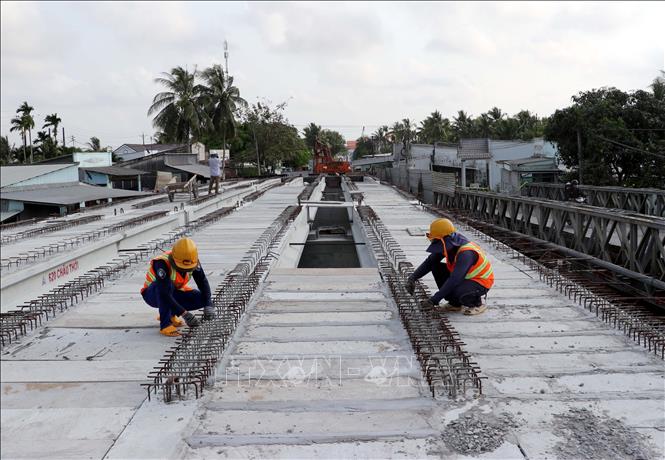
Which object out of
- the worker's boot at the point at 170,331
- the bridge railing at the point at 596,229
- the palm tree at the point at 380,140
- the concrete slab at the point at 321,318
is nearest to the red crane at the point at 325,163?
the bridge railing at the point at 596,229

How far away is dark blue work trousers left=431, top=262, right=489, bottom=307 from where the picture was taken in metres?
5.36

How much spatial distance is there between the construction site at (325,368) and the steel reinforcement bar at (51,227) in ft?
7.85

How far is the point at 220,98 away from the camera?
41438 millimetres

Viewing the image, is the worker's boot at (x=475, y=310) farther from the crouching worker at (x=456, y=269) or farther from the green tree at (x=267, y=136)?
the green tree at (x=267, y=136)

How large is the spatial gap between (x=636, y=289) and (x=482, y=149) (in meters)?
22.4

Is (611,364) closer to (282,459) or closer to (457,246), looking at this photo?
(457,246)

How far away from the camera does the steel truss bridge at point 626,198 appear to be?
501 inches

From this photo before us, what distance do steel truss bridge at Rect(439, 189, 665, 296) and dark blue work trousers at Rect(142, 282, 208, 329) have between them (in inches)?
252

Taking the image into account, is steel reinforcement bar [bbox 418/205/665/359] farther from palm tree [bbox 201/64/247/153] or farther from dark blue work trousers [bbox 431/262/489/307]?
palm tree [bbox 201/64/247/153]

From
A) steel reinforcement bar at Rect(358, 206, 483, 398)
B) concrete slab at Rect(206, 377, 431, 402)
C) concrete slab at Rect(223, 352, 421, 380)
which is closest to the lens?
concrete slab at Rect(206, 377, 431, 402)

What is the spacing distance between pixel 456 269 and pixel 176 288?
8.01ft

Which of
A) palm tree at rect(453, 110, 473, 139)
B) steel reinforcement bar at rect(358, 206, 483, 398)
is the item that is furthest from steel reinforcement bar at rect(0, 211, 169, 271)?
palm tree at rect(453, 110, 473, 139)

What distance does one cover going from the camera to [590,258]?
959cm

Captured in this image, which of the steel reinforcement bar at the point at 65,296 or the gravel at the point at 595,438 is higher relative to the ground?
the steel reinforcement bar at the point at 65,296
